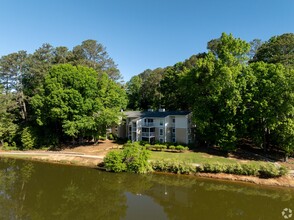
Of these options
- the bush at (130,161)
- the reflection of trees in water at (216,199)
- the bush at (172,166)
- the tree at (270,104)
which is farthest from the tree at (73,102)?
the tree at (270,104)

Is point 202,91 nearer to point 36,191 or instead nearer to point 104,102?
point 104,102

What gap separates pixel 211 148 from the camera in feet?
120

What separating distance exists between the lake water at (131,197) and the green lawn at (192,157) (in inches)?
148

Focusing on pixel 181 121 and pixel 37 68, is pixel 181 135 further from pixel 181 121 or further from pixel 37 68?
pixel 37 68

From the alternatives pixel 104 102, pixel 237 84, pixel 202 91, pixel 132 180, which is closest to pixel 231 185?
pixel 132 180

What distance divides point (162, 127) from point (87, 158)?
1503 cm

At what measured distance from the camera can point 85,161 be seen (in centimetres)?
3269

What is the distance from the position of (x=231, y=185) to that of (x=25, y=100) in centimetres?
4410

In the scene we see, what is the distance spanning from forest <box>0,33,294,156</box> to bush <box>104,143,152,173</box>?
36.5 ft

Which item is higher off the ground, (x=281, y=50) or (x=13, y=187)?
(x=281, y=50)

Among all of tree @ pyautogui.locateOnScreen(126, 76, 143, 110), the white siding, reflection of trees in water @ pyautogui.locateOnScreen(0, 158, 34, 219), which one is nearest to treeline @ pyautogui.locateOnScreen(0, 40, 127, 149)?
reflection of trees in water @ pyautogui.locateOnScreen(0, 158, 34, 219)

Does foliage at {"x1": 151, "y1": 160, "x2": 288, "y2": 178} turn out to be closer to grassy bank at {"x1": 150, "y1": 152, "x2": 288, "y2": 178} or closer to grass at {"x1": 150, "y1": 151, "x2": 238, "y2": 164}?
grassy bank at {"x1": 150, "y1": 152, "x2": 288, "y2": 178}

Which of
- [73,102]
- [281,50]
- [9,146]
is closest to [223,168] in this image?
[73,102]

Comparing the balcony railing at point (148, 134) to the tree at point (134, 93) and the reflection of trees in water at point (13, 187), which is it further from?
the tree at point (134, 93)
